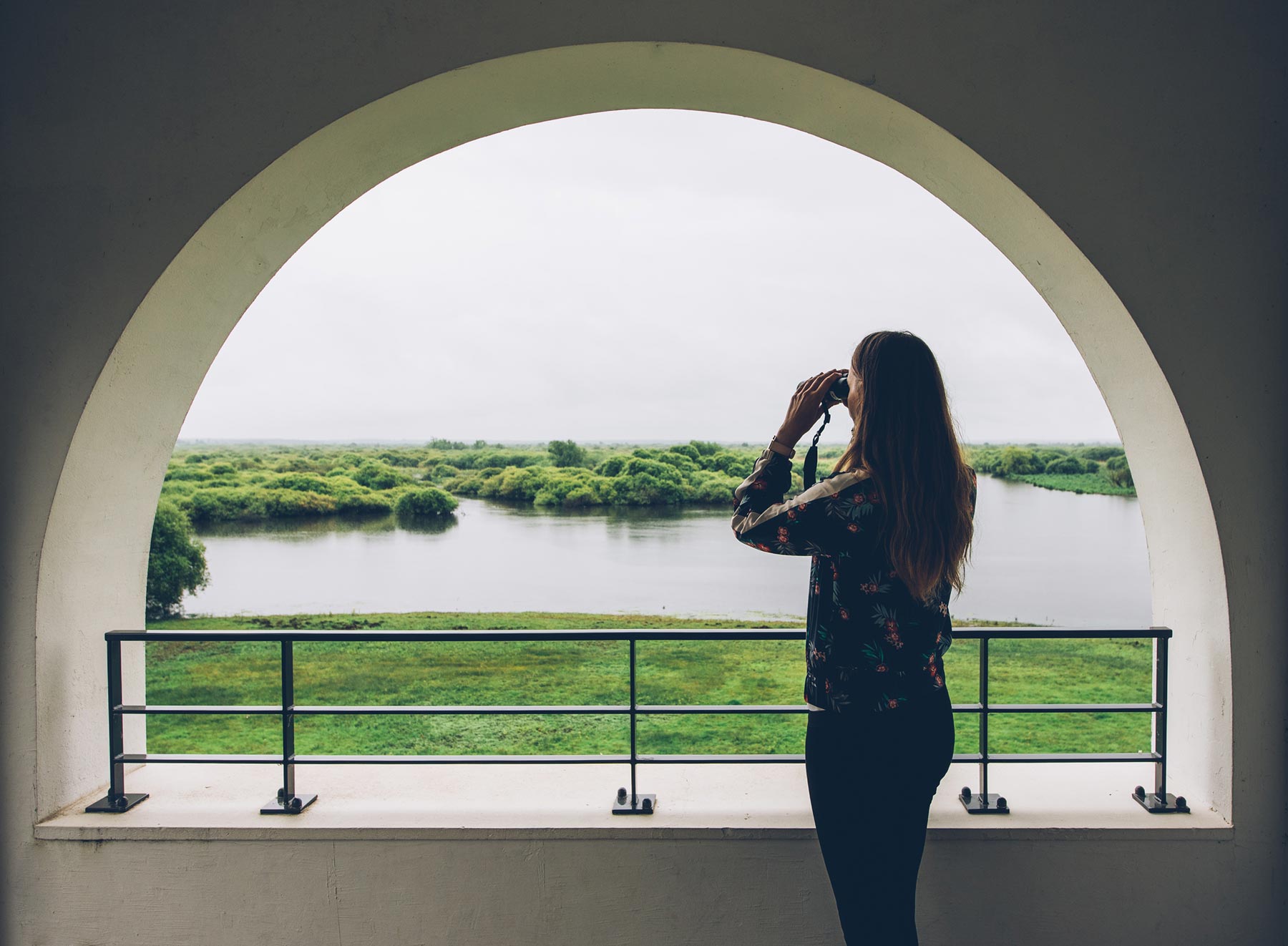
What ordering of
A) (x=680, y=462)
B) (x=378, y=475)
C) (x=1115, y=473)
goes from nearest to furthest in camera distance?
(x=680, y=462) → (x=1115, y=473) → (x=378, y=475)

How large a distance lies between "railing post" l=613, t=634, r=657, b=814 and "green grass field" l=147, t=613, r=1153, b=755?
6056 millimetres

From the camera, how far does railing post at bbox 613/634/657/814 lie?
6.73ft

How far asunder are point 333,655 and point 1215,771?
34.9ft

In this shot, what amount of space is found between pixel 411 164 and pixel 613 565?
8968 millimetres

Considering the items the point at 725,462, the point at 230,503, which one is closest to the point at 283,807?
the point at 725,462

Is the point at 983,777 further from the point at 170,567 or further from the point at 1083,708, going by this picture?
the point at 170,567

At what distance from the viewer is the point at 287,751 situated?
211 centimetres

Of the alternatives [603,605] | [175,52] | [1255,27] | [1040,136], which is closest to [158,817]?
[175,52]

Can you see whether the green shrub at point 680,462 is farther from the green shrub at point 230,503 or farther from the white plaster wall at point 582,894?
the green shrub at point 230,503

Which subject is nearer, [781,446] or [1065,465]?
[781,446]

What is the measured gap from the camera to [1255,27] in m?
1.95

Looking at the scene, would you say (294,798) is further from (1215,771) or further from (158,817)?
(1215,771)

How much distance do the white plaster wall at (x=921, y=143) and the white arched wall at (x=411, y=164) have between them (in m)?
0.02

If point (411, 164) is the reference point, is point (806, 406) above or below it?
below
